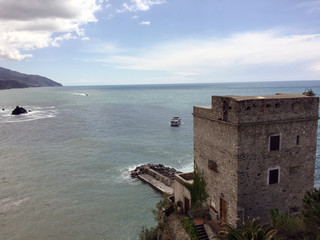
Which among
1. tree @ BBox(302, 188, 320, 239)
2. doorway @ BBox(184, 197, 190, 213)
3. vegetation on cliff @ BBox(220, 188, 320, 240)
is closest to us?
vegetation on cliff @ BBox(220, 188, 320, 240)

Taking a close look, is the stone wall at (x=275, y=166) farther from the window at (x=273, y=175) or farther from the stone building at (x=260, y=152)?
the window at (x=273, y=175)

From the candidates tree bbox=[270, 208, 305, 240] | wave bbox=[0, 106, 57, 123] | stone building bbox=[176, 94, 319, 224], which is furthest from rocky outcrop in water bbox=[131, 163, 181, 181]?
wave bbox=[0, 106, 57, 123]

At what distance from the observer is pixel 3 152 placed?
175 feet

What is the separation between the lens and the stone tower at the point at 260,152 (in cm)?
1614

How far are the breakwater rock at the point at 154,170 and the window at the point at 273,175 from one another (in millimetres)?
22431

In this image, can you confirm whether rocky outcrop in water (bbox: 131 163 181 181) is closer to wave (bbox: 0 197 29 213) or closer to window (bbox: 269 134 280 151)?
wave (bbox: 0 197 29 213)

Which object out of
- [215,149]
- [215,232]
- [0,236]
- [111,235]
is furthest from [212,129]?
[0,236]

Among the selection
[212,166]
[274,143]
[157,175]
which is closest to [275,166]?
[274,143]

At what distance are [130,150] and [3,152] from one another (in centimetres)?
2492

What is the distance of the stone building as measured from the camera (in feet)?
53.0

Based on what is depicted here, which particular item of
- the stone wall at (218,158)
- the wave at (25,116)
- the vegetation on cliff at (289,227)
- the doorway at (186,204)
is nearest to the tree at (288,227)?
the vegetation on cliff at (289,227)

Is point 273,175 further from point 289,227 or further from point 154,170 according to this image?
point 154,170

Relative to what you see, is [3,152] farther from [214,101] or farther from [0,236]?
[214,101]

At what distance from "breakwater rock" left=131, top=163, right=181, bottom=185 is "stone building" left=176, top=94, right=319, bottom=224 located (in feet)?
68.4
